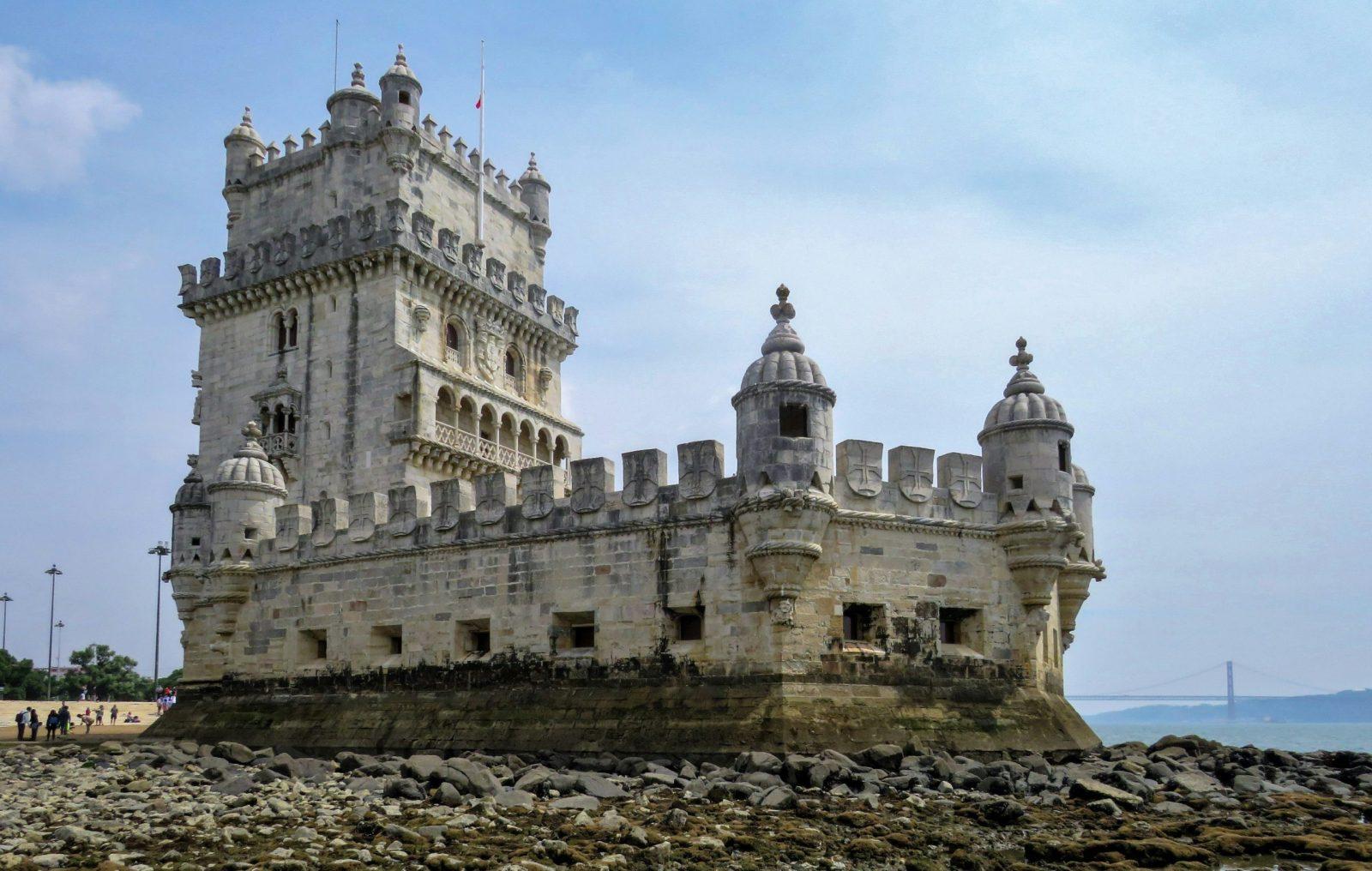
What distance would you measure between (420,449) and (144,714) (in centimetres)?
2848

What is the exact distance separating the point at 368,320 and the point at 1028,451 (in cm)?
2190

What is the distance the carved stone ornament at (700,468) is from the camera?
23.0 m

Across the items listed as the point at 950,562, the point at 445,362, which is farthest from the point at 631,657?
the point at 445,362

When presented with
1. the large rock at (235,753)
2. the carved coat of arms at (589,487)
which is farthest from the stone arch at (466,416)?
the large rock at (235,753)

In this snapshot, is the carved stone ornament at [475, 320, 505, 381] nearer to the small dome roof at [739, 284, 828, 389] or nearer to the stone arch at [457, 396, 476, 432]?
the stone arch at [457, 396, 476, 432]

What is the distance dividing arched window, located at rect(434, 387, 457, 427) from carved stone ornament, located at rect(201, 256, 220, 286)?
986cm

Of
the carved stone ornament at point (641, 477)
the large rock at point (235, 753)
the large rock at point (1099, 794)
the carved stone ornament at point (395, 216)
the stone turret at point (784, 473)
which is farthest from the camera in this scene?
the carved stone ornament at point (395, 216)

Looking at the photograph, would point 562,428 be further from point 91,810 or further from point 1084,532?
point 91,810

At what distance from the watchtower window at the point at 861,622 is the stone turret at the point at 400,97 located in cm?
2448

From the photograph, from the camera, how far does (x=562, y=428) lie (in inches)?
1730

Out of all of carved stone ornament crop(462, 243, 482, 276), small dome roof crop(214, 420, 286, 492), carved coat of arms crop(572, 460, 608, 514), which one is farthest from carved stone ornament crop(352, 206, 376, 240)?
carved coat of arms crop(572, 460, 608, 514)

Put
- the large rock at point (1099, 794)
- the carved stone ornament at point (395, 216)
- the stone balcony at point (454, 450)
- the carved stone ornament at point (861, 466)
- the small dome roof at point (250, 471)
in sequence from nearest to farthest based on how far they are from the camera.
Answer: the large rock at point (1099, 794)
the carved stone ornament at point (861, 466)
the small dome roof at point (250, 471)
the stone balcony at point (454, 450)
the carved stone ornament at point (395, 216)

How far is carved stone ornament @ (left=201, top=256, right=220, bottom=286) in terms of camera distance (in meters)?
41.2

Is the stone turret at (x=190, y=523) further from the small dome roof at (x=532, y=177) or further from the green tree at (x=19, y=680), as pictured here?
the green tree at (x=19, y=680)
